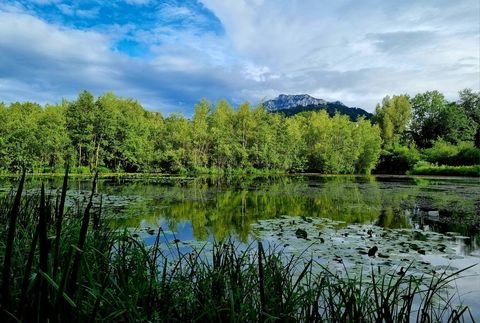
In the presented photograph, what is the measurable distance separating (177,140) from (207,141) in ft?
12.1

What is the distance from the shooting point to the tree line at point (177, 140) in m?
31.7

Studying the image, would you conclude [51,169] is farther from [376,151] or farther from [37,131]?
[376,151]

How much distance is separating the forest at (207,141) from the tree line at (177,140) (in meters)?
0.10

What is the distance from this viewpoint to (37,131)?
31.2m

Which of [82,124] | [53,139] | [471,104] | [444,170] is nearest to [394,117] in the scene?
[471,104]

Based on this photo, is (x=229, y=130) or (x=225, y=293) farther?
(x=229, y=130)

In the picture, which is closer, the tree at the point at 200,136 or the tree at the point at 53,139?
the tree at the point at 53,139

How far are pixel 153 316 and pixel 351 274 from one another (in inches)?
137

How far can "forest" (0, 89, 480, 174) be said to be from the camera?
32.3 metres

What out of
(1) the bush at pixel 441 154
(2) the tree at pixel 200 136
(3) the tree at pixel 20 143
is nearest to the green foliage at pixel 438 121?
(1) the bush at pixel 441 154

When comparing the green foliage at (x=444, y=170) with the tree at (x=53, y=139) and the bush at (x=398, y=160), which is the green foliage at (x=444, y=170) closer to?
the bush at (x=398, y=160)

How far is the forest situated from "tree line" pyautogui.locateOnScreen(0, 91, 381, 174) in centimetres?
10

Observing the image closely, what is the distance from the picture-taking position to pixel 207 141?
1688 inches

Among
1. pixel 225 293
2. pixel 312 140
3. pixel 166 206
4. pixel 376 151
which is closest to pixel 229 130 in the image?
pixel 312 140
